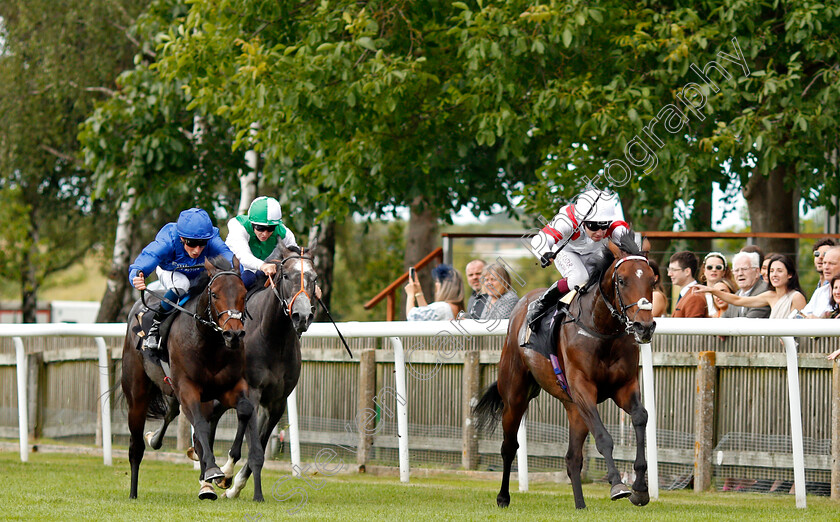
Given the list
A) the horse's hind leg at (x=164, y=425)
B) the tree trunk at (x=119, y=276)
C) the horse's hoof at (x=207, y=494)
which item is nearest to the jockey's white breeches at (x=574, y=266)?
the horse's hoof at (x=207, y=494)

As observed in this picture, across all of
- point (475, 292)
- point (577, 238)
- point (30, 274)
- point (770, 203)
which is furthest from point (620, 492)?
point (30, 274)

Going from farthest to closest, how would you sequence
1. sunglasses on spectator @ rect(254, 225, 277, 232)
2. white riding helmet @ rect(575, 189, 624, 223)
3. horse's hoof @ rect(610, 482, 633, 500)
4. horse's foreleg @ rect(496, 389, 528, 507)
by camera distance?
1. sunglasses on spectator @ rect(254, 225, 277, 232)
2. horse's foreleg @ rect(496, 389, 528, 507)
3. white riding helmet @ rect(575, 189, 624, 223)
4. horse's hoof @ rect(610, 482, 633, 500)

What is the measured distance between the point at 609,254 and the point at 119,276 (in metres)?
14.6

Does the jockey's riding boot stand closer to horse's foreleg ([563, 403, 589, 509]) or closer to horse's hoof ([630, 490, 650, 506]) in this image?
horse's foreleg ([563, 403, 589, 509])

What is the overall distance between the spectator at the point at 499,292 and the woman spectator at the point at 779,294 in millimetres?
1471

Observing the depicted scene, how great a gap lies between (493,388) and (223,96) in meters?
7.52

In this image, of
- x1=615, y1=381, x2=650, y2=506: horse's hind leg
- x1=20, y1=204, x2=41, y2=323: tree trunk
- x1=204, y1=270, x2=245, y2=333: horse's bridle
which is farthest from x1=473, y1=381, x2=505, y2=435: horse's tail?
x1=20, y1=204, x2=41, y2=323: tree trunk

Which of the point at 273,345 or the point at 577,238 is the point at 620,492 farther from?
the point at 273,345

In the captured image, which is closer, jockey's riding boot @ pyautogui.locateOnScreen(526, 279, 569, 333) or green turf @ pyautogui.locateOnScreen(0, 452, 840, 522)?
green turf @ pyautogui.locateOnScreen(0, 452, 840, 522)

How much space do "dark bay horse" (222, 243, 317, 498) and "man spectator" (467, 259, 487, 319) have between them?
171 cm

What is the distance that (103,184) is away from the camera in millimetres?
17328

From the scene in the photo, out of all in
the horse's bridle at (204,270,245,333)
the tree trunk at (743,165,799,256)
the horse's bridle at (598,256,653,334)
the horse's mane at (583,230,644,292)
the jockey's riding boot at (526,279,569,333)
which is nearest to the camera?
the horse's bridle at (598,256,653,334)

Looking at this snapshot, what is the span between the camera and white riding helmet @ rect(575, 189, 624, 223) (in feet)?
23.0

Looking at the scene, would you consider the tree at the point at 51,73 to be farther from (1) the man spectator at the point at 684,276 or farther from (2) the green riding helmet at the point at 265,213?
(1) the man spectator at the point at 684,276
